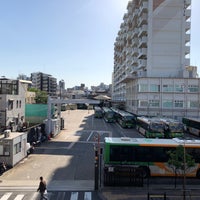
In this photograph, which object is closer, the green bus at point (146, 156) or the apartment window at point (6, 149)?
the green bus at point (146, 156)

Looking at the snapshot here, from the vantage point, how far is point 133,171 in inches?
773

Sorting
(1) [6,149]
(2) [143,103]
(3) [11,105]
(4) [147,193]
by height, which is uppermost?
(2) [143,103]

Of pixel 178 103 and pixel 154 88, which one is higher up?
pixel 154 88

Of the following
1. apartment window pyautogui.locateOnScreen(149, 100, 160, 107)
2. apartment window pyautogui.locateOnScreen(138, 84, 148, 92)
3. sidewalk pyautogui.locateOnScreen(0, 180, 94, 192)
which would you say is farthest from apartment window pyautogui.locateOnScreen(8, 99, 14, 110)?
apartment window pyautogui.locateOnScreen(149, 100, 160, 107)

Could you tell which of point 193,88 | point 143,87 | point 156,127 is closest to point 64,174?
point 156,127

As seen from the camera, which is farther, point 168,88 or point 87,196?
point 168,88

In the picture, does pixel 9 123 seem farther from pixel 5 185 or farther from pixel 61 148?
pixel 5 185

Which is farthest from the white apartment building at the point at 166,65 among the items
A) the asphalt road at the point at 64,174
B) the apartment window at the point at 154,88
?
the asphalt road at the point at 64,174

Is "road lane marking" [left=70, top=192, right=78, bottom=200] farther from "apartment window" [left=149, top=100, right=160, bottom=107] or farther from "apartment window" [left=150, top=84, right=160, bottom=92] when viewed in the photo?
"apartment window" [left=150, top=84, right=160, bottom=92]

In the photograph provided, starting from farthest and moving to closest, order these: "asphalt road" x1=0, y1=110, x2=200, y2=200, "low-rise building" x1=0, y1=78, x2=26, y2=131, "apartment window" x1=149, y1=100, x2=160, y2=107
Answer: "apartment window" x1=149, y1=100, x2=160, y2=107 → "low-rise building" x1=0, y1=78, x2=26, y2=131 → "asphalt road" x1=0, y1=110, x2=200, y2=200

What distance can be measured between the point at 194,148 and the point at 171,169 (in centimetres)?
230

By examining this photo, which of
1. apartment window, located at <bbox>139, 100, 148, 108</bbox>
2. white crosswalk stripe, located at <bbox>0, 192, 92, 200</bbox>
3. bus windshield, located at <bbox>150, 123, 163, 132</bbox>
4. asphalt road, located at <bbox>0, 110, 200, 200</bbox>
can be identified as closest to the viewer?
white crosswalk stripe, located at <bbox>0, 192, 92, 200</bbox>

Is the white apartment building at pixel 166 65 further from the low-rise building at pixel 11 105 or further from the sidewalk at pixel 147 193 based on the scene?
the sidewalk at pixel 147 193

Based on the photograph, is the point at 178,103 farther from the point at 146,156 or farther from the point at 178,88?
the point at 146,156
